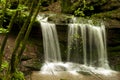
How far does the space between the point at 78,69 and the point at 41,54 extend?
2.07m

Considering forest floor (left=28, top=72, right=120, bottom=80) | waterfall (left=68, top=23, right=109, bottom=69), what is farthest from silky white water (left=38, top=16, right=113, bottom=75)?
forest floor (left=28, top=72, right=120, bottom=80)

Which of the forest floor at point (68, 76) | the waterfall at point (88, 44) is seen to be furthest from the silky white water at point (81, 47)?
the forest floor at point (68, 76)

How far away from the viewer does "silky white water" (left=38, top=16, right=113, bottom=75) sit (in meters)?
12.3

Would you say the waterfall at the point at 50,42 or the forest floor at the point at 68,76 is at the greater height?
the waterfall at the point at 50,42

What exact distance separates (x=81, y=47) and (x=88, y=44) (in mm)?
450

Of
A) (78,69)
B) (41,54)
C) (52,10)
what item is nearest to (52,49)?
(41,54)

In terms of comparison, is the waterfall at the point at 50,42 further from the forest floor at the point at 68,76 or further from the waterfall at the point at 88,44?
the forest floor at the point at 68,76

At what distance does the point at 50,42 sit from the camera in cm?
1260

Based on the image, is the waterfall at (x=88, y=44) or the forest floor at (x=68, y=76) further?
the waterfall at (x=88, y=44)

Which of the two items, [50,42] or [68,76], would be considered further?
[50,42]

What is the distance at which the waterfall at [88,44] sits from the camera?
1287 cm

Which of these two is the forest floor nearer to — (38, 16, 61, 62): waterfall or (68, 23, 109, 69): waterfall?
(38, 16, 61, 62): waterfall

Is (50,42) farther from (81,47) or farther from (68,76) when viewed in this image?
(68,76)

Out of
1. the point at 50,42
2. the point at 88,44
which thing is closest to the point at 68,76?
the point at 50,42
